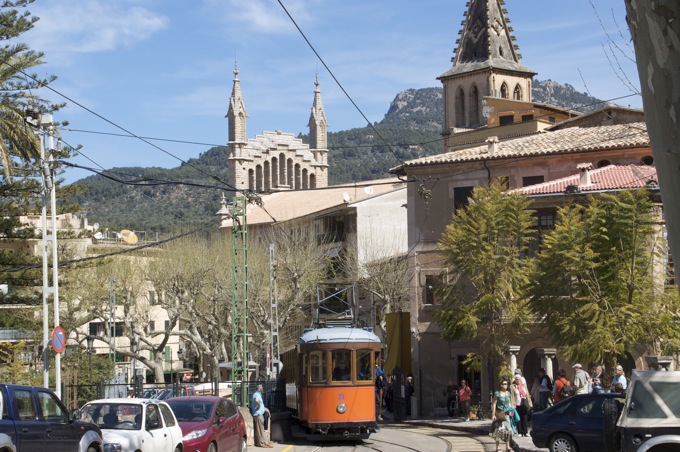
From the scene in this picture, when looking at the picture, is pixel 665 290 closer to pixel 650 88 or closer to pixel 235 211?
pixel 235 211

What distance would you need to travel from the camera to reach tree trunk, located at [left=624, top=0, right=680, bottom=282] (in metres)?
2.83

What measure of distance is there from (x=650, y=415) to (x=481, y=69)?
75301mm

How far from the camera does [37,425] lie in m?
12.5

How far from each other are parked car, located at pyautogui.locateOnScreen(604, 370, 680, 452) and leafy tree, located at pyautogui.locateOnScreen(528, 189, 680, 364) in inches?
488

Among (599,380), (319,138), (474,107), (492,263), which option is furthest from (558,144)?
(319,138)

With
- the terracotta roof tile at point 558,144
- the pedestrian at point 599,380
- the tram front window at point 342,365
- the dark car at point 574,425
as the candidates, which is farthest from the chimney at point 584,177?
the dark car at point 574,425

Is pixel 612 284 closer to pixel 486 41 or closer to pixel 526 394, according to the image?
pixel 526 394

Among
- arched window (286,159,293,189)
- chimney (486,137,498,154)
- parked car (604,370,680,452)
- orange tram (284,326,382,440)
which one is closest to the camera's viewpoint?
parked car (604,370,680,452)

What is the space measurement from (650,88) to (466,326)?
1254 inches

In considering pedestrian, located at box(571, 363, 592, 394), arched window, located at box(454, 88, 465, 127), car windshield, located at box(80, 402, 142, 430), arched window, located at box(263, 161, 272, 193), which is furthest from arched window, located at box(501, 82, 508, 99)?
car windshield, located at box(80, 402, 142, 430)

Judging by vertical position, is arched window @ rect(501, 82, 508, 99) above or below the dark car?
above

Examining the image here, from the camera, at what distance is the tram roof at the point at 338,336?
26.4 metres

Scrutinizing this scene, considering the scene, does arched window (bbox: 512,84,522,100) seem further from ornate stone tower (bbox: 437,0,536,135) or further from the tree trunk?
the tree trunk

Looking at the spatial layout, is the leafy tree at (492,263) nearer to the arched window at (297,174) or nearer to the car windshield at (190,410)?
the car windshield at (190,410)
